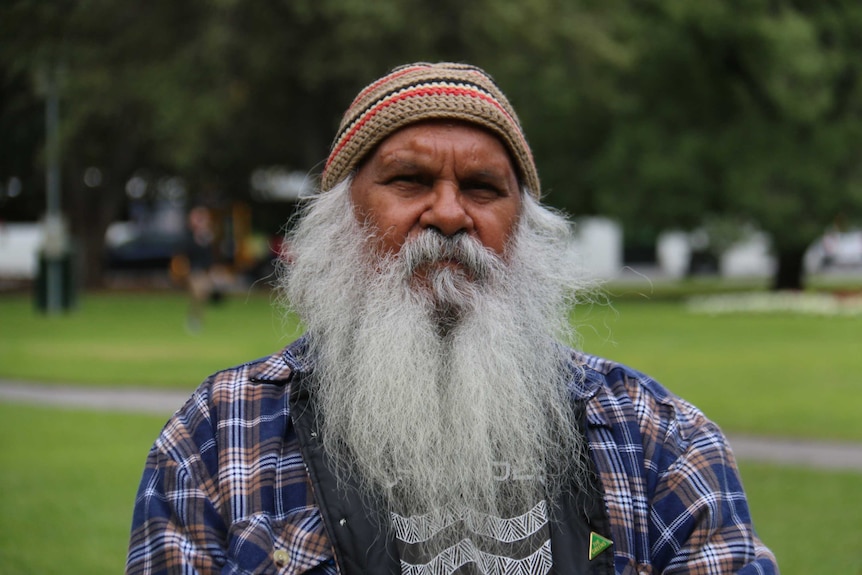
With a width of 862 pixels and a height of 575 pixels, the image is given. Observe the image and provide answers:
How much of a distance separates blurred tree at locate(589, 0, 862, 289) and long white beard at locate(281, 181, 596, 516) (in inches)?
819

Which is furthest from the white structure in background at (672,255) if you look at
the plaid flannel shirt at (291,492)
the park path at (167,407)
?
the plaid flannel shirt at (291,492)

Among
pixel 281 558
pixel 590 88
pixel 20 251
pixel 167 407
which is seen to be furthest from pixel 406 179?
pixel 20 251

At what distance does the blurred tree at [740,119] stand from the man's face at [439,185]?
20.7 meters

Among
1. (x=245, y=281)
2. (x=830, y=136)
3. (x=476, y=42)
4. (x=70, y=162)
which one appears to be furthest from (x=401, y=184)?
(x=245, y=281)

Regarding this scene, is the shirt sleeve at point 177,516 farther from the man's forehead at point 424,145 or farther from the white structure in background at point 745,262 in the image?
the white structure in background at point 745,262

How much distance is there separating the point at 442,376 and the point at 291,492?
0.45 metres

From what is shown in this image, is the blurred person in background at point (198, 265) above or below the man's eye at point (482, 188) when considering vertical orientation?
below

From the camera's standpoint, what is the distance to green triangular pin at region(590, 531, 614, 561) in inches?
84.9

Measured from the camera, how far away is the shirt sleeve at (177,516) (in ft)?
6.85

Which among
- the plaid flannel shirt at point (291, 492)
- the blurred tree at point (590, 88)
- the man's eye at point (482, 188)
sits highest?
the blurred tree at point (590, 88)

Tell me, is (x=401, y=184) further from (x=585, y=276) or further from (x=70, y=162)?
(x=70, y=162)

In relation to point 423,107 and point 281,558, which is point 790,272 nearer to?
point 423,107

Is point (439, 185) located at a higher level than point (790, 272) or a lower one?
higher

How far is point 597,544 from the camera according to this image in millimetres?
2166
